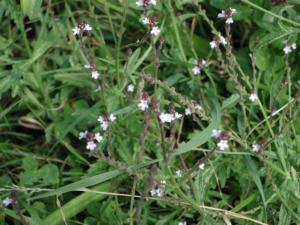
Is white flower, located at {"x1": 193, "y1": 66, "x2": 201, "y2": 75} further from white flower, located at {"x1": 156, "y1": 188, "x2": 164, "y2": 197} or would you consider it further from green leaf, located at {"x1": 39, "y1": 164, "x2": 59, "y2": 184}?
green leaf, located at {"x1": 39, "y1": 164, "x2": 59, "y2": 184}

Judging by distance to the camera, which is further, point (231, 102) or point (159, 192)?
point (231, 102)

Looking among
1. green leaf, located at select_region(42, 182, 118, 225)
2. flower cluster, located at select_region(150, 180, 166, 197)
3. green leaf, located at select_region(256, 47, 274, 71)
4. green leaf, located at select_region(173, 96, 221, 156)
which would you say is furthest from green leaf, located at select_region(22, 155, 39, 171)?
green leaf, located at select_region(256, 47, 274, 71)

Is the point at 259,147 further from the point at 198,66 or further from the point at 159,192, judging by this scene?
the point at 198,66

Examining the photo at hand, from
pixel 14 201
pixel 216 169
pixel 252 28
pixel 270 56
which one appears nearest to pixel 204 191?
pixel 216 169

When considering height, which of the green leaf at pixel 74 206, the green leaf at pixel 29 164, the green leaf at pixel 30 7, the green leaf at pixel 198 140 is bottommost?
the green leaf at pixel 74 206

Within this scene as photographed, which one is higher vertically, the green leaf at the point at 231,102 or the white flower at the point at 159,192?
the green leaf at the point at 231,102

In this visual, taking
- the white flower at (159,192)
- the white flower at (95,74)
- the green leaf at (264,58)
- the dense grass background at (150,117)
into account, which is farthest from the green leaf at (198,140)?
the green leaf at (264,58)

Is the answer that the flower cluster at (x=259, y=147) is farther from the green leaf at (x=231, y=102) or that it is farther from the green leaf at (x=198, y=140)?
the green leaf at (x=231, y=102)

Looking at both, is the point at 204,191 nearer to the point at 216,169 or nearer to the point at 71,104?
the point at 216,169

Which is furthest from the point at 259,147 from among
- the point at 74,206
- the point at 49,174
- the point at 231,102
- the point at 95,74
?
the point at 49,174
